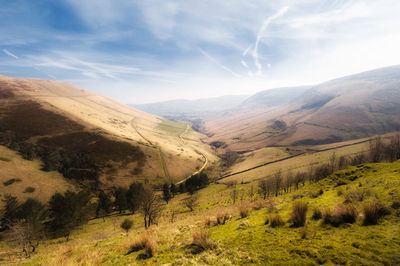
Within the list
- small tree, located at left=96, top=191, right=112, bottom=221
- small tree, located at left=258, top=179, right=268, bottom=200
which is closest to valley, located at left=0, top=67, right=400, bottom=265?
small tree, located at left=96, top=191, right=112, bottom=221

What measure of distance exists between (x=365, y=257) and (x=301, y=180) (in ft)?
238

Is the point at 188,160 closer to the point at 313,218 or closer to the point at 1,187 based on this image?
the point at 1,187

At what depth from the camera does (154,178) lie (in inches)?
4678

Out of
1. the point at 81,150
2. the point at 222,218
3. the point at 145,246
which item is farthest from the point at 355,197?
the point at 81,150

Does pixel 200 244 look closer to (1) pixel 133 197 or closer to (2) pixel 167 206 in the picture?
(2) pixel 167 206

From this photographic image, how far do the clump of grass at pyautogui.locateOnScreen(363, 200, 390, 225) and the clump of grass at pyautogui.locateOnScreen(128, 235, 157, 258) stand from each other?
1026 cm

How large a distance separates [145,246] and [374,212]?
11520mm

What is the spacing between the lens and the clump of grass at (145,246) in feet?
26.9

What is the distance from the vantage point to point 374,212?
21.9ft

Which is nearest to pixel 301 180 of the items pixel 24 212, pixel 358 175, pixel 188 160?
pixel 358 175

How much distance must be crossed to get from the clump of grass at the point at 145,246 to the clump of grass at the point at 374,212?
33.7 ft

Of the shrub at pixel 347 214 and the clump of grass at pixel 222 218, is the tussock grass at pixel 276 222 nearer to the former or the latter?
the shrub at pixel 347 214

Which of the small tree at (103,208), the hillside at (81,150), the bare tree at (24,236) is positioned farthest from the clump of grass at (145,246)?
the hillside at (81,150)

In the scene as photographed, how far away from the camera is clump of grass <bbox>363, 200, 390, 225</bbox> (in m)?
6.66
